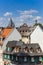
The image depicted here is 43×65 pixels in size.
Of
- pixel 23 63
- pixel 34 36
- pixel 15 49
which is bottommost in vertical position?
pixel 23 63

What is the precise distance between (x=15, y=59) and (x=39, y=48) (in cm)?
599

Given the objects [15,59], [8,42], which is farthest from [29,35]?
[15,59]

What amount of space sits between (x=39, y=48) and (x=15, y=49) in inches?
211

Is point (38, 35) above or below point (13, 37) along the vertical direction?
above

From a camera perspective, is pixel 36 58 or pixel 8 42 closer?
pixel 36 58

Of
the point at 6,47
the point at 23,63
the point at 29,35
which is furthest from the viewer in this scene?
the point at 29,35

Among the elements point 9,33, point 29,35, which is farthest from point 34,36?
point 9,33

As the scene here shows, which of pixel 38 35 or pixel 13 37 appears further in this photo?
pixel 13 37

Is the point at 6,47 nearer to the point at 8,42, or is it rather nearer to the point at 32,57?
the point at 8,42

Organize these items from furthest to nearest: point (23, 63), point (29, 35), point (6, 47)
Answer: point (29, 35) → point (6, 47) → point (23, 63)

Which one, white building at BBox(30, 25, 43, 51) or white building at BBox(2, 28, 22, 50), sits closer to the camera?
white building at BBox(2, 28, 22, 50)

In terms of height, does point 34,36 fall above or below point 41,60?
above

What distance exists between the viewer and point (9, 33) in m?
55.3

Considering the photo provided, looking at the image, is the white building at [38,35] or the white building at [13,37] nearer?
the white building at [13,37]
